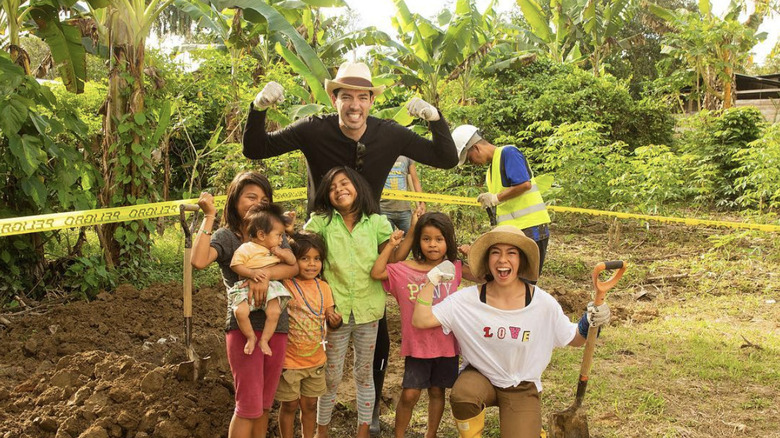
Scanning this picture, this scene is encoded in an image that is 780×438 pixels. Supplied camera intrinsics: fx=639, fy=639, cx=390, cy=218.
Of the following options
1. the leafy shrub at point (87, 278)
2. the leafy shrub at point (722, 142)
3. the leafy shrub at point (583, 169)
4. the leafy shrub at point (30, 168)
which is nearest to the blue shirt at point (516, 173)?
the leafy shrub at point (30, 168)

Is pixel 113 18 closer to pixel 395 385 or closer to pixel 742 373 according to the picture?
pixel 395 385

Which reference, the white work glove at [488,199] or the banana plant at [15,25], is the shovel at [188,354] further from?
the banana plant at [15,25]

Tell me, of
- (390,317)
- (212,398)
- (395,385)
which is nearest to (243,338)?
(212,398)

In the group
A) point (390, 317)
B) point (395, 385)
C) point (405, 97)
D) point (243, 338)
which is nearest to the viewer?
point (243, 338)

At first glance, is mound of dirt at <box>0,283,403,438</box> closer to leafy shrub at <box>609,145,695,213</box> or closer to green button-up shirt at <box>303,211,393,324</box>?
green button-up shirt at <box>303,211,393,324</box>

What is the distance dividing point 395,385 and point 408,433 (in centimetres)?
82

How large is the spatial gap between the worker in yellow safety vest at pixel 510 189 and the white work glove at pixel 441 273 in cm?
108

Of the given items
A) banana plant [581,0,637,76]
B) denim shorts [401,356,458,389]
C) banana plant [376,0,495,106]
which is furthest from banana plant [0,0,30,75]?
banana plant [581,0,637,76]

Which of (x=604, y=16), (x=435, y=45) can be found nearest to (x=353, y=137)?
(x=435, y=45)

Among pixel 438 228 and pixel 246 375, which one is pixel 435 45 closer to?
pixel 438 228

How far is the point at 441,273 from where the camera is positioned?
9.96ft

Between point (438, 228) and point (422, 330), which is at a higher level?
point (438, 228)

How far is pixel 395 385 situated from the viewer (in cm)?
455

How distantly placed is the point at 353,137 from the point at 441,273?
0.96 metres
